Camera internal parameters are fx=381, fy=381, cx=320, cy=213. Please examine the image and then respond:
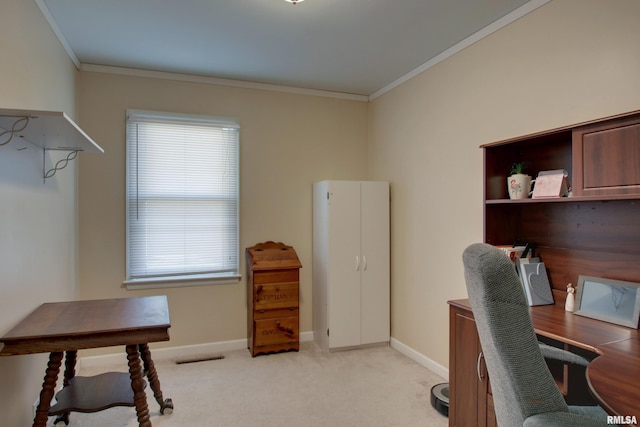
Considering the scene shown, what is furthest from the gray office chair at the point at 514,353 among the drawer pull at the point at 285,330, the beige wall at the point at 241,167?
the beige wall at the point at 241,167

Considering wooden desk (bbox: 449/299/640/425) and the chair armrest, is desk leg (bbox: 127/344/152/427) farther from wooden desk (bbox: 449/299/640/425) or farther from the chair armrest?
the chair armrest

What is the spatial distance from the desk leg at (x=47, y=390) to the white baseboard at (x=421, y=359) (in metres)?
2.70

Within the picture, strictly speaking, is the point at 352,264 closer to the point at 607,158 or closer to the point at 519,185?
Result: the point at 519,185

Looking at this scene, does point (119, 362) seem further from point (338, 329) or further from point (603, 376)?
point (603, 376)

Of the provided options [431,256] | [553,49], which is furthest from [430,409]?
[553,49]

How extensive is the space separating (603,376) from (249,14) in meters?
2.65

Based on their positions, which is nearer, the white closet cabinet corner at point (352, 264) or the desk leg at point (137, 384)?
the desk leg at point (137, 384)

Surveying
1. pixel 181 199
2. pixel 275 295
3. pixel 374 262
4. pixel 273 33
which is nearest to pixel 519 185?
pixel 374 262

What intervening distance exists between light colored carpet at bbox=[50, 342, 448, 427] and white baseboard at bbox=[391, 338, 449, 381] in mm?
46

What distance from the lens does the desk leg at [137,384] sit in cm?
209

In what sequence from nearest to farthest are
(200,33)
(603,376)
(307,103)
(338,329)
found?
(603,376) → (200,33) → (338,329) → (307,103)

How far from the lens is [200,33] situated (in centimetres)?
281

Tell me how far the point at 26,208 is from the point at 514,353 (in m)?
2.50

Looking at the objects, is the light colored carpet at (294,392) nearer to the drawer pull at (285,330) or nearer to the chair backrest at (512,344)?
the drawer pull at (285,330)
